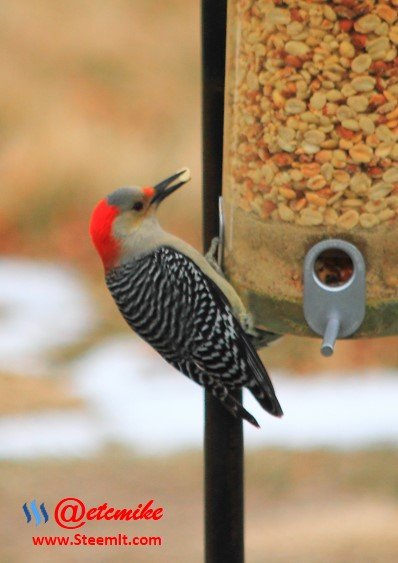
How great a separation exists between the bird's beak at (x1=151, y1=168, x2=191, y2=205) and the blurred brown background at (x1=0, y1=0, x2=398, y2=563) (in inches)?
111

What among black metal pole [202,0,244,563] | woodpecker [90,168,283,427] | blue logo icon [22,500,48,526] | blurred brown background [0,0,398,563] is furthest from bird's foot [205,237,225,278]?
blue logo icon [22,500,48,526]

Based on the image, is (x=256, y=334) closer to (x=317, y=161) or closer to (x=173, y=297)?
(x=173, y=297)

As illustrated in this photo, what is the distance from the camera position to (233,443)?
280 centimetres

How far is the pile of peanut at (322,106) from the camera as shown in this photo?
2.68m

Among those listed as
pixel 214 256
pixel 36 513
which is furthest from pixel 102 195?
pixel 214 256

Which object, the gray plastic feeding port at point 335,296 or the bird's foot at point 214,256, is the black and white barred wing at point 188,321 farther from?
the gray plastic feeding port at point 335,296

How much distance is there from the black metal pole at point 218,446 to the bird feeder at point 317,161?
126 millimetres

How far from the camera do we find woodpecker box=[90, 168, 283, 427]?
9.70ft

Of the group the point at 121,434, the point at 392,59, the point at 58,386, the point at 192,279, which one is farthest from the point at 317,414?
the point at 392,59

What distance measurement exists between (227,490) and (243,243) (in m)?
0.57

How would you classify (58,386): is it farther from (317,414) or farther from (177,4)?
(177,4)

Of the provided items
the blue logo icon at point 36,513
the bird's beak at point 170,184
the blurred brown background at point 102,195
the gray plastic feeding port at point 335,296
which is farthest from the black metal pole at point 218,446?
the blue logo icon at point 36,513

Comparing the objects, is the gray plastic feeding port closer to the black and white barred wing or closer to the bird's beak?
the black and white barred wing

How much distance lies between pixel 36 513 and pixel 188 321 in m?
2.99
